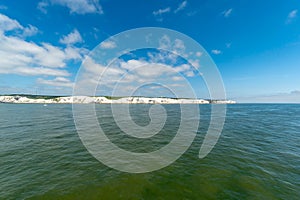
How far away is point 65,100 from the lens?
182875 millimetres

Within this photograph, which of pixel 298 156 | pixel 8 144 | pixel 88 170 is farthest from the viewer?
pixel 8 144

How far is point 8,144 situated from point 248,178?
22365 millimetres

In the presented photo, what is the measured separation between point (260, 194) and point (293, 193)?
1888 millimetres

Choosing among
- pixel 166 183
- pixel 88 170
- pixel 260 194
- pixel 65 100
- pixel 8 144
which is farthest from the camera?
pixel 65 100

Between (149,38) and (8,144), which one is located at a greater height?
(149,38)

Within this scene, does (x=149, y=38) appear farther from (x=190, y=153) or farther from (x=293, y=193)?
(x=293, y=193)

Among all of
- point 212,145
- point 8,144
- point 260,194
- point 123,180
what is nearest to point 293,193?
point 260,194

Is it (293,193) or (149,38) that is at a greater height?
(149,38)

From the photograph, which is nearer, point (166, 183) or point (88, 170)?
point (166, 183)

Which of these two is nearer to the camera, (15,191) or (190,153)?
(15,191)

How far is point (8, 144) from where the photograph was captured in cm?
1500

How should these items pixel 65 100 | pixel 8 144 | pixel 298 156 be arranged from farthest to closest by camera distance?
pixel 65 100 < pixel 8 144 < pixel 298 156

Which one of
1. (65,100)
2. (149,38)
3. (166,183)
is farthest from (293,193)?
(65,100)

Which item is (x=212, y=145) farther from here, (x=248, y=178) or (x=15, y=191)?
(x=15, y=191)
